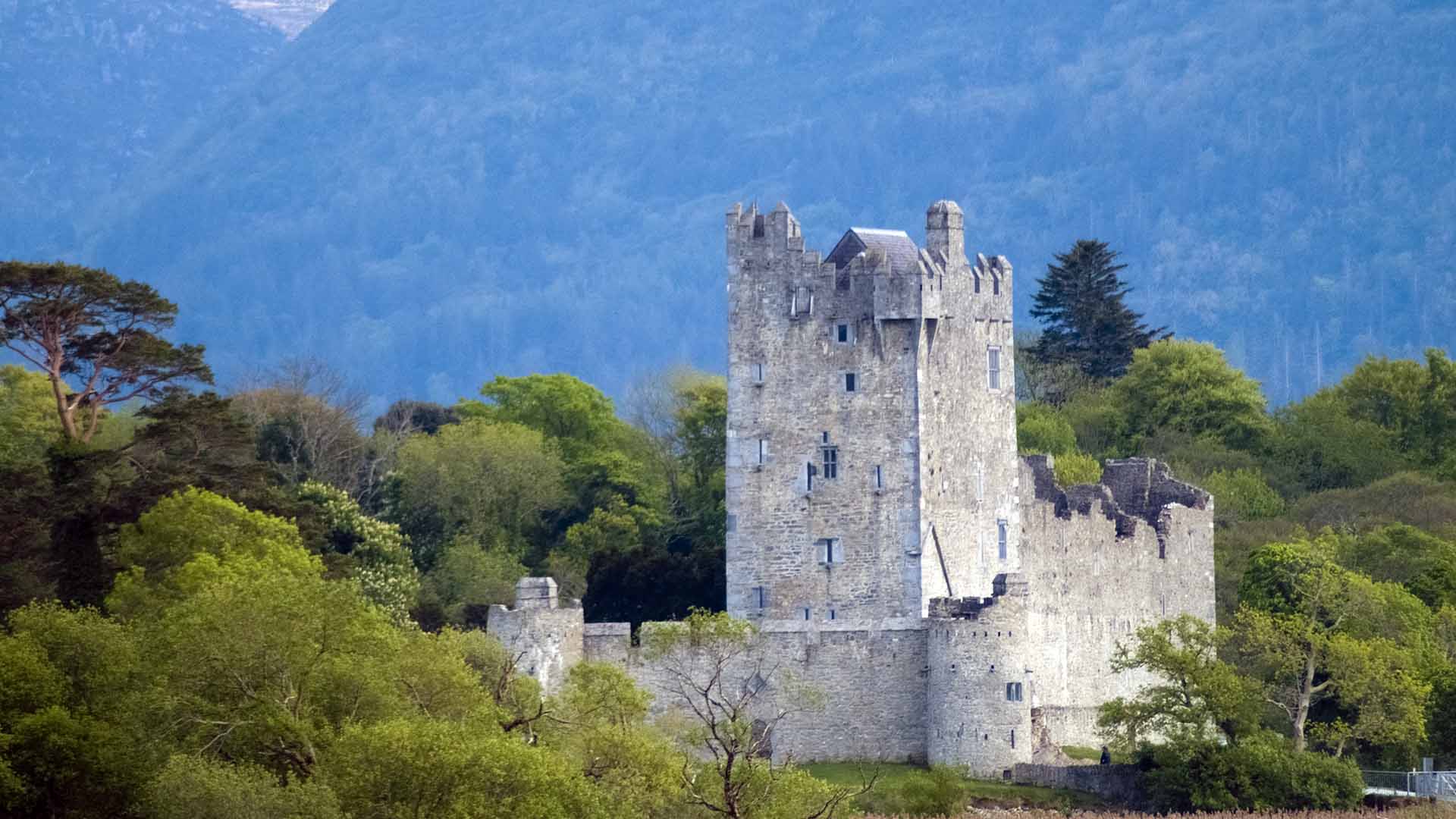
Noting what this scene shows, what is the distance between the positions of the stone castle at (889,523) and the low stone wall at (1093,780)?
521mm

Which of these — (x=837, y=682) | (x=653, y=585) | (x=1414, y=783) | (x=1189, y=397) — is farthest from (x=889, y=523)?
(x=1189, y=397)

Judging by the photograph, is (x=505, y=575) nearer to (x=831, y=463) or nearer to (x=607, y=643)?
(x=831, y=463)

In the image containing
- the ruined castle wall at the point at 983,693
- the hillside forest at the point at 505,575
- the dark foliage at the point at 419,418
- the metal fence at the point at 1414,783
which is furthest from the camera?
the dark foliage at the point at 419,418

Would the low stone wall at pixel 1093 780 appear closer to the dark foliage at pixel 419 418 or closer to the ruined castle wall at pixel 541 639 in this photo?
the ruined castle wall at pixel 541 639

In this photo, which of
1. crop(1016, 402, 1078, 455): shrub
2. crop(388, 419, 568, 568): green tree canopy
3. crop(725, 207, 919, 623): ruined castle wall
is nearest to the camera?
crop(725, 207, 919, 623): ruined castle wall

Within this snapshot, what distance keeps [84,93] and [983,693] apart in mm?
132109

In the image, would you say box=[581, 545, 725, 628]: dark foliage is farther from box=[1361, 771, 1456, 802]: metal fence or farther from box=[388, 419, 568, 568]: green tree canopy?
box=[1361, 771, 1456, 802]: metal fence

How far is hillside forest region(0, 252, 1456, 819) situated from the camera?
47844mm

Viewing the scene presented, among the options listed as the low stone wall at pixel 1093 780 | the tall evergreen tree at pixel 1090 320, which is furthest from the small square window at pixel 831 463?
the tall evergreen tree at pixel 1090 320

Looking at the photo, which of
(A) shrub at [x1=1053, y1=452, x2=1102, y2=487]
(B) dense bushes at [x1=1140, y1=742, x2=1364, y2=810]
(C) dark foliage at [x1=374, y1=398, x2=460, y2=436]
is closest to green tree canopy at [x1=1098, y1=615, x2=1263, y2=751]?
(B) dense bushes at [x1=1140, y1=742, x2=1364, y2=810]

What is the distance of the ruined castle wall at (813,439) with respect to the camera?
6331 cm

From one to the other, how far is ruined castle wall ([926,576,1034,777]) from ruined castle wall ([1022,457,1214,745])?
2.61m

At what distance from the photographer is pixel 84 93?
18300 cm

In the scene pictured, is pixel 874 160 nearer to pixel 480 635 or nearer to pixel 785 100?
pixel 785 100
